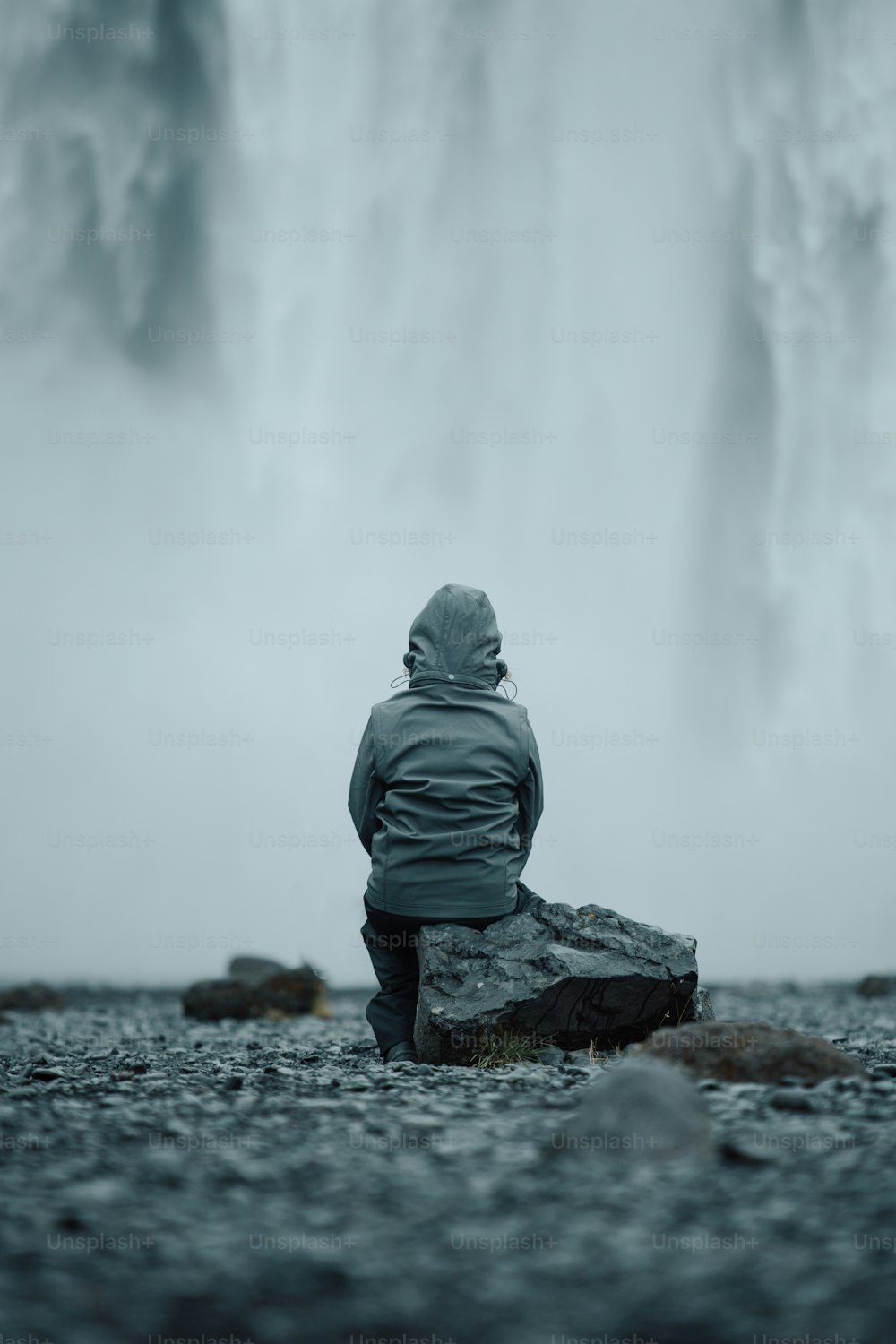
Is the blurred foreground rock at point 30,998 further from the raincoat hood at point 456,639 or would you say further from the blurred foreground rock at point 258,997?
the raincoat hood at point 456,639

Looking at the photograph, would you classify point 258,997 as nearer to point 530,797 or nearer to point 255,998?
point 255,998

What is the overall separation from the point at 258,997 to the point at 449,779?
36.8 feet

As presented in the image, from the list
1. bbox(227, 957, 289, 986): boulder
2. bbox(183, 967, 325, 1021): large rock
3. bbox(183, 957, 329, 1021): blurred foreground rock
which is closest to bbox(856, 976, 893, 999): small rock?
bbox(227, 957, 289, 986): boulder

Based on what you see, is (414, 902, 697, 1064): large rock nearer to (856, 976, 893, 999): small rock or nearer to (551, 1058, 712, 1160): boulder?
(551, 1058, 712, 1160): boulder

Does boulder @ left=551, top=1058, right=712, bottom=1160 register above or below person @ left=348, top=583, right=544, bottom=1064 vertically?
below

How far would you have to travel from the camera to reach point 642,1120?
4.44m

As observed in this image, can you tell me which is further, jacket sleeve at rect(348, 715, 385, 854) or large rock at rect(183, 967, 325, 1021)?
large rock at rect(183, 967, 325, 1021)

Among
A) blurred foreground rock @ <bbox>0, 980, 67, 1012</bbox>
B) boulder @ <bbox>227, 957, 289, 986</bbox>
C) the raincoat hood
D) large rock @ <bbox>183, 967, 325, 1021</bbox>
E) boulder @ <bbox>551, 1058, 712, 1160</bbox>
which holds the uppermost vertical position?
the raincoat hood

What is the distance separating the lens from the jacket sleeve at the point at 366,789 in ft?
26.6

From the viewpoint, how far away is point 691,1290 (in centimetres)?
323

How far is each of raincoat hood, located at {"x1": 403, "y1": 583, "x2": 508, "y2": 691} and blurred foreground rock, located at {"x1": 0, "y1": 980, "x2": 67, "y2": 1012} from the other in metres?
18.7

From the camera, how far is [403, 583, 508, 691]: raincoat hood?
817 centimetres

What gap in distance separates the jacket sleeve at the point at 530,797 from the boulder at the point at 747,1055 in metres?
2.51

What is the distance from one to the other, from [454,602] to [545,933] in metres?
2.48
